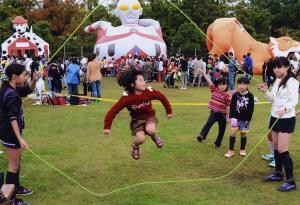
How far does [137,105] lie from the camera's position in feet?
19.7

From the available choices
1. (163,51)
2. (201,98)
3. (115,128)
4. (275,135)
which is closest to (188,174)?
(275,135)

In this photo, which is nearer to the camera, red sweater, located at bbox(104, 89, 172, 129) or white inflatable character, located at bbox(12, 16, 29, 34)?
red sweater, located at bbox(104, 89, 172, 129)

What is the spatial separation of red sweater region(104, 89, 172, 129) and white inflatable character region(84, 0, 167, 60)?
69.9 ft

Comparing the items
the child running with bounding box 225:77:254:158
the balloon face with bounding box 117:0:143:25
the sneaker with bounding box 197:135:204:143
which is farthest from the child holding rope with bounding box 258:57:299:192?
the balloon face with bounding box 117:0:143:25

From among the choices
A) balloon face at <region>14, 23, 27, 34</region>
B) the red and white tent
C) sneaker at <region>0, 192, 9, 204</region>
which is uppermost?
balloon face at <region>14, 23, 27, 34</region>

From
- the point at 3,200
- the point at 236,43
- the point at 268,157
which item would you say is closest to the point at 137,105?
the point at 3,200

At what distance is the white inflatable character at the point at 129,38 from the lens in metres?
27.3

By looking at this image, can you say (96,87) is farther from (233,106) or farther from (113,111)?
(113,111)

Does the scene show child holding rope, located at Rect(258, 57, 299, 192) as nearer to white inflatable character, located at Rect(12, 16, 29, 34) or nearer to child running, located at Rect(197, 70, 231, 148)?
child running, located at Rect(197, 70, 231, 148)

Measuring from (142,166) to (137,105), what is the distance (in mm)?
1545

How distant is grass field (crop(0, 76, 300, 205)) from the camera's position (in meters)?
5.75

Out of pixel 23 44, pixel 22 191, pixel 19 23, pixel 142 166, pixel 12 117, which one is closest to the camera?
pixel 12 117

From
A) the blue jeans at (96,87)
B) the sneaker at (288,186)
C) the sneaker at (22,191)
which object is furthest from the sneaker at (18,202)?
the blue jeans at (96,87)

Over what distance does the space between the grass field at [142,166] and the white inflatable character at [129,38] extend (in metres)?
16.1
